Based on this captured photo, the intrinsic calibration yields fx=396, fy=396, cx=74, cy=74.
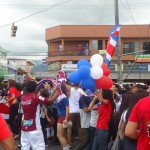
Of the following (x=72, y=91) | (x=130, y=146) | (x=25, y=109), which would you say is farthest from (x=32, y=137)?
(x=130, y=146)

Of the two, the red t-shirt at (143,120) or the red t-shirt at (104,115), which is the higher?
the red t-shirt at (143,120)

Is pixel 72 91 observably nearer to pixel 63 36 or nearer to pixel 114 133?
pixel 114 133

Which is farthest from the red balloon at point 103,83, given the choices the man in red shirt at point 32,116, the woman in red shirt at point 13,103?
the woman in red shirt at point 13,103

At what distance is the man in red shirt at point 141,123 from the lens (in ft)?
12.5

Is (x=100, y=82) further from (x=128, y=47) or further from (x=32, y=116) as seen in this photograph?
(x=128, y=47)

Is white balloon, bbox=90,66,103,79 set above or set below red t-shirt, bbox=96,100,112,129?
above

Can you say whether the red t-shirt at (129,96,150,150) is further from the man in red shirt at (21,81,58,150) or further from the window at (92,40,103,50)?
the window at (92,40,103,50)

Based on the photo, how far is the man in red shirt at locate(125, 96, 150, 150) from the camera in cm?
381

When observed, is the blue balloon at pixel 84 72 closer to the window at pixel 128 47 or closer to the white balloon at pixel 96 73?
the white balloon at pixel 96 73

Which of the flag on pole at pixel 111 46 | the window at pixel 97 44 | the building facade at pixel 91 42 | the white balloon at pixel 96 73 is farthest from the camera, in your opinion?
the window at pixel 97 44

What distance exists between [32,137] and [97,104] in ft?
4.99

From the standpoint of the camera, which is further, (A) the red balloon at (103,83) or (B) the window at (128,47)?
(B) the window at (128,47)

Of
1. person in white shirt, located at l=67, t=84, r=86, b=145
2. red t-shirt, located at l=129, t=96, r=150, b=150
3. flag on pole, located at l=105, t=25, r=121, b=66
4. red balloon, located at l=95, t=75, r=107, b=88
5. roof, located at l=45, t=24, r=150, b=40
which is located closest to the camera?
red t-shirt, located at l=129, t=96, r=150, b=150

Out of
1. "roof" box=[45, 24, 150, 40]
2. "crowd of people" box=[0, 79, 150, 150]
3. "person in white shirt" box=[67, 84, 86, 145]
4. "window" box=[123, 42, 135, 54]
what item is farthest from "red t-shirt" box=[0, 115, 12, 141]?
"window" box=[123, 42, 135, 54]
